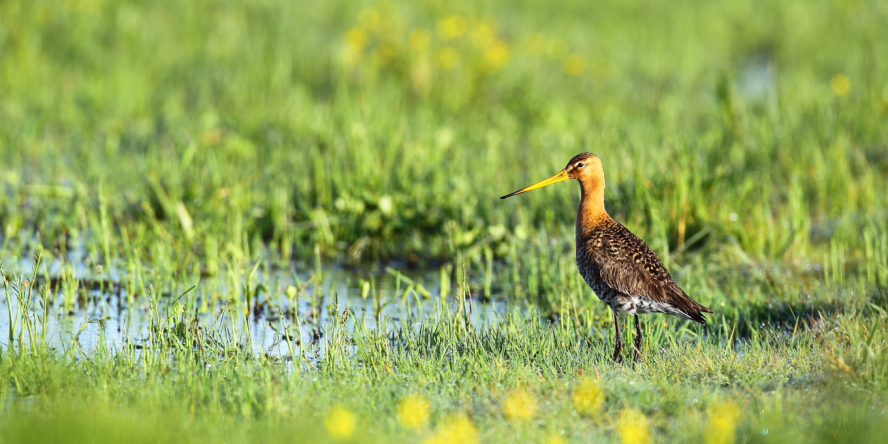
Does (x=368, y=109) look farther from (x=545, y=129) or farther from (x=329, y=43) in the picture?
(x=329, y=43)

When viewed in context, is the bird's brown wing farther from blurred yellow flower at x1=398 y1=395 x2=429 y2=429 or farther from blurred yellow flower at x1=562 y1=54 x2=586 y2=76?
blurred yellow flower at x1=562 y1=54 x2=586 y2=76

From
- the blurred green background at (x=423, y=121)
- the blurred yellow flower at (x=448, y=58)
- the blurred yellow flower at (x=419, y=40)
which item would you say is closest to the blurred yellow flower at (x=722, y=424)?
the blurred green background at (x=423, y=121)

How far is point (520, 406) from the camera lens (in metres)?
3.93

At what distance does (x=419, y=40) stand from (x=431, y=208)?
3.92 m

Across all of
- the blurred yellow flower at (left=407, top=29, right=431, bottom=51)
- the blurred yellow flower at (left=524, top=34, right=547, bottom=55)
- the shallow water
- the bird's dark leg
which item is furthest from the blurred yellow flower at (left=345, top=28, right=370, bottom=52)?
the bird's dark leg

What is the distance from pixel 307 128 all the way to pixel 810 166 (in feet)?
14.9

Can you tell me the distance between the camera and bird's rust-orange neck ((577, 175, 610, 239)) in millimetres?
5664

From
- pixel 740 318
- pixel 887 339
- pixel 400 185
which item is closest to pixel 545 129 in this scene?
pixel 400 185

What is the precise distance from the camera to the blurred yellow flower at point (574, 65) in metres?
12.1

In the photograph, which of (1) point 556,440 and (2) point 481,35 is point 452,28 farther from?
(1) point 556,440

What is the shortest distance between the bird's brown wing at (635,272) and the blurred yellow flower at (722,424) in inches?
43.4

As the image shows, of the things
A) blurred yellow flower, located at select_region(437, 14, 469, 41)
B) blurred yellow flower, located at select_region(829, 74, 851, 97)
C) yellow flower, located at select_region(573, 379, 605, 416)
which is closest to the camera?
A: yellow flower, located at select_region(573, 379, 605, 416)

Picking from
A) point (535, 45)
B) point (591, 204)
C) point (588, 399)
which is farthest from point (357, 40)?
point (588, 399)

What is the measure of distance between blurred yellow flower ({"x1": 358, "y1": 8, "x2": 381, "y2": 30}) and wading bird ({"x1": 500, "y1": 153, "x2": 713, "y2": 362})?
6260 mm
